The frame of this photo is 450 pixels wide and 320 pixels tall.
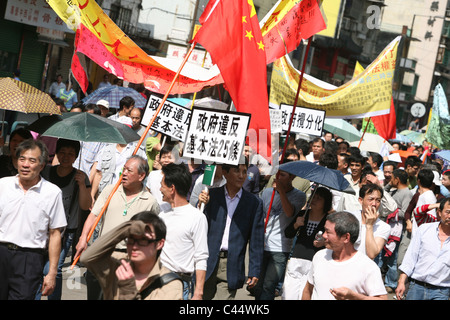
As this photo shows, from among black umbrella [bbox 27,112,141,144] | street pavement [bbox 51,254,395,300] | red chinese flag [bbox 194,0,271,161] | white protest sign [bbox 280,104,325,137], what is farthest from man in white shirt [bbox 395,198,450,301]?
white protest sign [bbox 280,104,325,137]

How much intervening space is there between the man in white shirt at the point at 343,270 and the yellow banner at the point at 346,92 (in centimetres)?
655

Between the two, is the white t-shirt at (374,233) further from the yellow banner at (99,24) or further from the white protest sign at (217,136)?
the yellow banner at (99,24)

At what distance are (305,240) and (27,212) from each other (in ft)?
9.41

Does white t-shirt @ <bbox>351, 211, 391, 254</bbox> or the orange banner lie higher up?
the orange banner

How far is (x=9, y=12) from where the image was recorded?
1903cm

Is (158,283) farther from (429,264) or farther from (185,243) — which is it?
(429,264)

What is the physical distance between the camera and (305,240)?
288 inches

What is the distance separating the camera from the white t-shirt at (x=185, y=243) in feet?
19.0

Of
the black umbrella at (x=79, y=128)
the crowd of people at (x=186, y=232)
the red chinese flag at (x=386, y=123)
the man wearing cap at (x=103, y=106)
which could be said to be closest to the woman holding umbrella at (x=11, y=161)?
the crowd of people at (x=186, y=232)

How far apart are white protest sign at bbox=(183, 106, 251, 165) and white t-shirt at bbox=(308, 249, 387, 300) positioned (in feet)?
5.78

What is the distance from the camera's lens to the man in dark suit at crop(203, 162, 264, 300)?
21.6 ft

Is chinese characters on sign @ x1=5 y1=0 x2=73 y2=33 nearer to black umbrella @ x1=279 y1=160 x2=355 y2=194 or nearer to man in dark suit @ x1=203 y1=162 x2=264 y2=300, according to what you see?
black umbrella @ x1=279 y1=160 x2=355 y2=194

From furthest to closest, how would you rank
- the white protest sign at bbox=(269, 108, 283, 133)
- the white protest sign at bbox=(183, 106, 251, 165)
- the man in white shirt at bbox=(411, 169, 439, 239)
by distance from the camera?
1. the man in white shirt at bbox=(411, 169, 439, 239)
2. the white protest sign at bbox=(269, 108, 283, 133)
3. the white protest sign at bbox=(183, 106, 251, 165)

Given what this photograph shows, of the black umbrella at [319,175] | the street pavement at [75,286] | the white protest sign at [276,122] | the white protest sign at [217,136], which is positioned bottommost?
the street pavement at [75,286]
